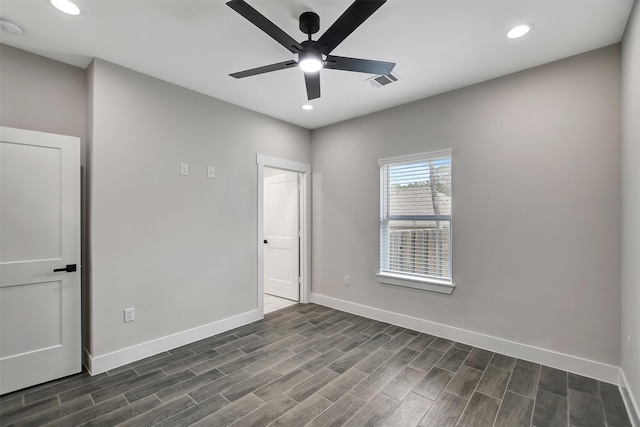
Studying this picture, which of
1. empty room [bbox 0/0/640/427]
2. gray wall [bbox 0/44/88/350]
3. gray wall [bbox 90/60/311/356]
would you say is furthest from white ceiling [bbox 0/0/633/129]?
gray wall [bbox 90/60/311/356]

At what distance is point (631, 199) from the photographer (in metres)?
2.07

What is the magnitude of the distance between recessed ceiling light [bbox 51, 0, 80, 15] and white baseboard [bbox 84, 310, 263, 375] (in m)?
2.76

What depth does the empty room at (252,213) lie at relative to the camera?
2086mm

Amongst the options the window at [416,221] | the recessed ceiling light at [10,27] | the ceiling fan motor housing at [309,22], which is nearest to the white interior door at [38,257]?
the recessed ceiling light at [10,27]

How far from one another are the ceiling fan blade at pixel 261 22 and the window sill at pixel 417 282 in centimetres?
280

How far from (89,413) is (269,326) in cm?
193

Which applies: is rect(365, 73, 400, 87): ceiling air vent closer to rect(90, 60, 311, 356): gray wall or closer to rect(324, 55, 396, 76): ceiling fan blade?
rect(324, 55, 396, 76): ceiling fan blade

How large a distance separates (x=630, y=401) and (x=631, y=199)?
1.43 metres

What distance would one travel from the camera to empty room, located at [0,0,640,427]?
2.09m

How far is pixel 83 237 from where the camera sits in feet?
9.02

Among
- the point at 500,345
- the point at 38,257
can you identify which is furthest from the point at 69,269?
the point at 500,345

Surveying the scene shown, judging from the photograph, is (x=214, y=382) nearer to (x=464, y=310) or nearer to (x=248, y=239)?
(x=248, y=239)

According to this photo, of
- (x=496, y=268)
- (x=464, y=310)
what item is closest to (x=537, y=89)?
(x=496, y=268)

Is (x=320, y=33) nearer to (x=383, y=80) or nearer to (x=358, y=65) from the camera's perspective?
(x=358, y=65)
